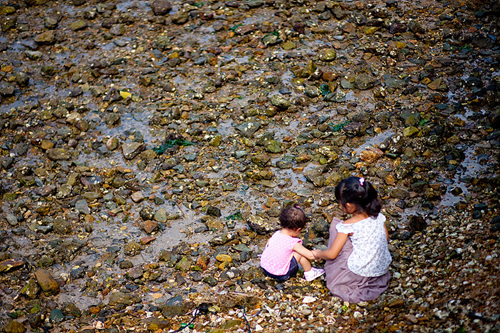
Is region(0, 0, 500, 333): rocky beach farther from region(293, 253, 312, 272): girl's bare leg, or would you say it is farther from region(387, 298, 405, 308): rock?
region(293, 253, 312, 272): girl's bare leg

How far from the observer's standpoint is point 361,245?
14.8 feet

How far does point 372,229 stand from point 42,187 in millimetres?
4882

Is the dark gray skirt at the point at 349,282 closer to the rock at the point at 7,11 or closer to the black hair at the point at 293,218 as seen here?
the black hair at the point at 293,218

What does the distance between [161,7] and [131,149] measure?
4.27m

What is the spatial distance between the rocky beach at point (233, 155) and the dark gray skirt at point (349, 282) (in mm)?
103

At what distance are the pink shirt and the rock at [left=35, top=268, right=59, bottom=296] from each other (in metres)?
2.46

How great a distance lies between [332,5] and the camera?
30.3 ft

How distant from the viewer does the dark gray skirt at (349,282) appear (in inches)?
179

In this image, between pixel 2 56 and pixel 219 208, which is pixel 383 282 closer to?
pixel 219 208

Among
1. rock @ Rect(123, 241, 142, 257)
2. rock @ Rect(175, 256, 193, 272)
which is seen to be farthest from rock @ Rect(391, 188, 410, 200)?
rock @ Rect(123, 241, 142, 257)

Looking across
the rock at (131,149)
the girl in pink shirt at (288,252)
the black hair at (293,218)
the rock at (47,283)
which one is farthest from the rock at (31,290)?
the black hair at (293,218)

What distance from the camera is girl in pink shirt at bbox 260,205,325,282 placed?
186 inches

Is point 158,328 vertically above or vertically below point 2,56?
below

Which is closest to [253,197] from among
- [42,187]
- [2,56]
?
[42,187]
